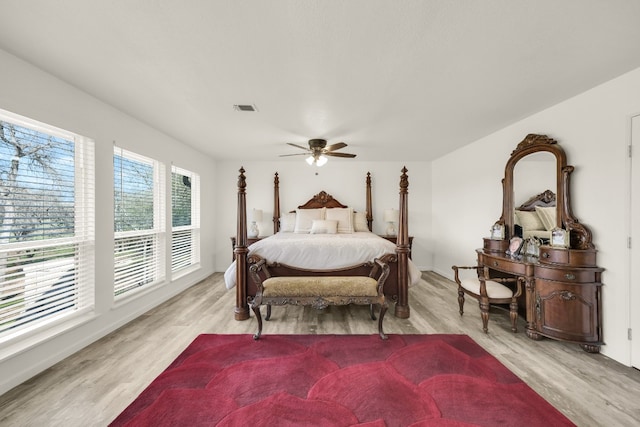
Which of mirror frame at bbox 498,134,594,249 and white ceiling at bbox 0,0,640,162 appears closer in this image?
white ceiling at bbox 0,0,640,162

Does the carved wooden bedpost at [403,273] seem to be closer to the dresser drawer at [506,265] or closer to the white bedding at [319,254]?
the white bedding at [319,254]

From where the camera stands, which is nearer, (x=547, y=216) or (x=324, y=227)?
(x=547, y=216)

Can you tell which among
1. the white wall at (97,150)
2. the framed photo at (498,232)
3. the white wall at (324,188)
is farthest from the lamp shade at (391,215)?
the white wall at (97,150)

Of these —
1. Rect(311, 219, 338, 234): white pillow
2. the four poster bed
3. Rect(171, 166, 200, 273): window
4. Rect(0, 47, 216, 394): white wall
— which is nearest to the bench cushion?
the four poster bed

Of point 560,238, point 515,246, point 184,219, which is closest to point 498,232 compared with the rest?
point 515,246

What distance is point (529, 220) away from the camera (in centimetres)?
288

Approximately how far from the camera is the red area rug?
151cm

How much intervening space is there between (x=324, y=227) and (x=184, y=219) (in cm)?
251

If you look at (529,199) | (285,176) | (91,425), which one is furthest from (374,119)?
(91,425)

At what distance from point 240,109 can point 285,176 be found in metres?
2.64

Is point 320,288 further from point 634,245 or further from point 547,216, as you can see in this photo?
point 634,245

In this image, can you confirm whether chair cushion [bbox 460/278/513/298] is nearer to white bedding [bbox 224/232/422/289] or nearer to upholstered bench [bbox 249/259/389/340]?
white bedding [bbox 224/232/422/289]

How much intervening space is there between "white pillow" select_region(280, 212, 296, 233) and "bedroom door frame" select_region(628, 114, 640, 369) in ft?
14.1

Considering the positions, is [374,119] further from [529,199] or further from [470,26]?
[529,199]
